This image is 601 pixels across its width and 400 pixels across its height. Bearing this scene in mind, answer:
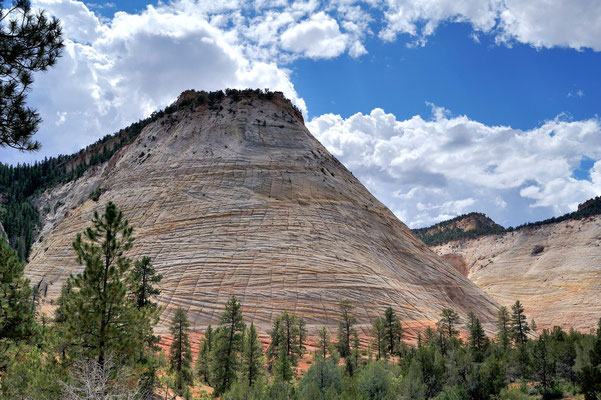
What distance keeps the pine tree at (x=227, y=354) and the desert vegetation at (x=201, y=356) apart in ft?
0.21

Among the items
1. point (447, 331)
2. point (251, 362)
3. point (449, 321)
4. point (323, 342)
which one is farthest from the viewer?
point (447, 331)

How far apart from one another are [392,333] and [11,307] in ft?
102

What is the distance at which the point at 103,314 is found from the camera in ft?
49.9

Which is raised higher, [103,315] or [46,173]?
[46,173]

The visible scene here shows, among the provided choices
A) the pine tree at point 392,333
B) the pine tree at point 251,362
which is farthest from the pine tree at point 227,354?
the pine tree at point 392,333

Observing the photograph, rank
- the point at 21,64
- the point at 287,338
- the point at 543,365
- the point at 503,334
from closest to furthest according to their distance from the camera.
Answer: the point at 21,64, the point at 543,365, the point at 287,338, the point at 503,334

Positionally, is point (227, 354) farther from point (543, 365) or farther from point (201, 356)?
point (543, 365)

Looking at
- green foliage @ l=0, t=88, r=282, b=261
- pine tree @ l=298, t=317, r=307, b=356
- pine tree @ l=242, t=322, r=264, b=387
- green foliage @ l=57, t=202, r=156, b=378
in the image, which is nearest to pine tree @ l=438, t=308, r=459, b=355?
pine tree @ l=298, t=317, r=307, b=356

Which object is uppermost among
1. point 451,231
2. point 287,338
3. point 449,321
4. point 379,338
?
point 451,231

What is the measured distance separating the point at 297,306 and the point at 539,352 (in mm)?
20227

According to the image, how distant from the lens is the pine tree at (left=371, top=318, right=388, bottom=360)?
37047 millimetres

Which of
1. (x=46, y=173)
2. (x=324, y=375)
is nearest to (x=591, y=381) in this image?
(x=324, y=375)

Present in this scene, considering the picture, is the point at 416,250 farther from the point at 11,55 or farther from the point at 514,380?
the point at 11,55

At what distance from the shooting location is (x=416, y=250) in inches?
2384
